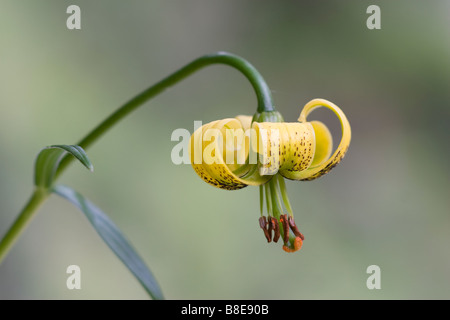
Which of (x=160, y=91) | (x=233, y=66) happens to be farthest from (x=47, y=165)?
(x=233, y=66)

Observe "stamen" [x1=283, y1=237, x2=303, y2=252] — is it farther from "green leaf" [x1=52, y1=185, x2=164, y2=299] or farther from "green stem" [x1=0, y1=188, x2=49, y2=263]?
"green stem" [x1=0, y1=188, x2=49, y2=263]

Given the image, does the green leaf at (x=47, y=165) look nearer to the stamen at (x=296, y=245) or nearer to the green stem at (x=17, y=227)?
the green stem at (x=17, y=227)

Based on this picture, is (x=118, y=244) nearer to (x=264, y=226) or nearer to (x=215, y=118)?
(x=264, y=226)

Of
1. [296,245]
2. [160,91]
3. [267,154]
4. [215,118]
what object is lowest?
[296,245]
